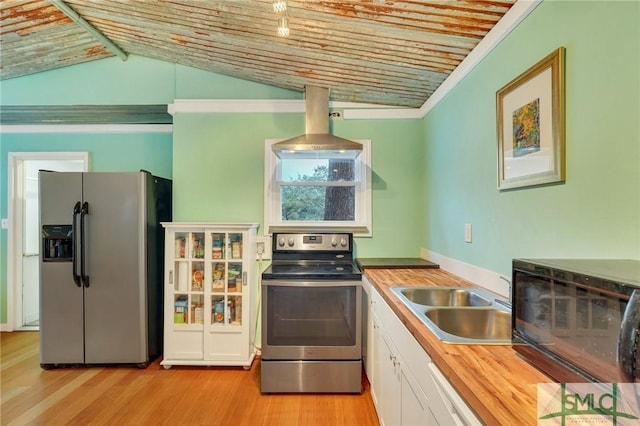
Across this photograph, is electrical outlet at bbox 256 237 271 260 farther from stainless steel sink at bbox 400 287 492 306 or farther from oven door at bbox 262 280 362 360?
stainless steel sink at bbox 400 287 492 306

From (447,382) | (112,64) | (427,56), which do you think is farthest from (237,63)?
(447,382)

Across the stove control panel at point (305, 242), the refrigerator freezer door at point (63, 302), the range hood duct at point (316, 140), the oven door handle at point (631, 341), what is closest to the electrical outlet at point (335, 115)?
the range hood duct at point (316, 140)

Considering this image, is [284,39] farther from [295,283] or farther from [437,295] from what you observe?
[437,295]

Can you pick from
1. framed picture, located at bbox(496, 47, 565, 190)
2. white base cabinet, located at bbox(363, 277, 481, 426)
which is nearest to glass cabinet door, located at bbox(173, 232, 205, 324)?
white base cabinet, located at bbox(363, 277, 481, 426)

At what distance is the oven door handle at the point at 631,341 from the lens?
55 centimetres

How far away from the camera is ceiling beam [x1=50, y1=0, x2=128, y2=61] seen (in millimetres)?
2032

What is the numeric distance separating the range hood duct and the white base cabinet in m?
1.06

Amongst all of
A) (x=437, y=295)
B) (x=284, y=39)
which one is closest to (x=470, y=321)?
(x=437, y=295)

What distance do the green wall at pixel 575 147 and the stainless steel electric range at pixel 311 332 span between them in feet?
2.99

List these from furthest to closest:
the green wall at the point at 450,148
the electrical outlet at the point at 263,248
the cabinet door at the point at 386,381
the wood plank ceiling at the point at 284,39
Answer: the electrical outlet at the point at 263,248, the wood plank ceiling at the point at 284,39, the cabinet door at the point at 386,381, the green wall at the point at 450,148

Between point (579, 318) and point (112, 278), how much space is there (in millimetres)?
2961

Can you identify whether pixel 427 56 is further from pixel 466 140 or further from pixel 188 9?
pixel 188 9

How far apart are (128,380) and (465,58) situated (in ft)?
11.0

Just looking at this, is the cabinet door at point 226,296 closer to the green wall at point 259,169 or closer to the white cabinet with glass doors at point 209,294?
the white cabinet with glass doors at point 209,294
